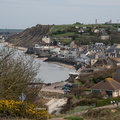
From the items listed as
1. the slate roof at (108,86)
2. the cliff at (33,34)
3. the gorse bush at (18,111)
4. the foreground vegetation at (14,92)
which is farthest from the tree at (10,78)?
the cliff at (33,34)

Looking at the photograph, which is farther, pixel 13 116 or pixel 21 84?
pixel 21 84

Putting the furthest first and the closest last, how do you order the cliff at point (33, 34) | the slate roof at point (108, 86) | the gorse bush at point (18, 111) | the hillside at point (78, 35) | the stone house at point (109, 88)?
the cliff at point (33, 34)
the hillside at point (78, 35)
the slate roof at point (108, 86)
the stone house at point (109, 88)
the gorse bush at point (18, 111)

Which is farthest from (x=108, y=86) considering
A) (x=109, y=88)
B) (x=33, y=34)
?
(x=33, y=34)

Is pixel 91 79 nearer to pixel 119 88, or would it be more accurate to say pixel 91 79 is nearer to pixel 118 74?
pixel 118 74

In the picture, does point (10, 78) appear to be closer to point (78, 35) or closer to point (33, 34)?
point (78, 35)

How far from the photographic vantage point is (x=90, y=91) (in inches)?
731

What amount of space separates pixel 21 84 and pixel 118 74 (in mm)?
12817

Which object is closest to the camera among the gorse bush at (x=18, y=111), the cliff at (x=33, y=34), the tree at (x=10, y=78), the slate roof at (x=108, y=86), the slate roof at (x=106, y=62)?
the gorse bush at (x=18, y=111)

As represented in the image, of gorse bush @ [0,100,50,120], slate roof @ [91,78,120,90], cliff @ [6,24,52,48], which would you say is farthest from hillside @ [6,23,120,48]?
gorse bush @ [0,100,50,120]

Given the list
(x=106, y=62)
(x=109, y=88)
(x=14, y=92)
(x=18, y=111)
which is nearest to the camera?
(x=18, y=111)

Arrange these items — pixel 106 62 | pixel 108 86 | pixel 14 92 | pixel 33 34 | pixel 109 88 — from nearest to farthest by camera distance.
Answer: pixel 14 92 < pixel 109 88 < pixel 108 86 < pixel 106 62 < pixel 33 34

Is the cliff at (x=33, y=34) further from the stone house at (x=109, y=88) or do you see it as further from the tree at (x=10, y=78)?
the tree at (x=10, y=78)

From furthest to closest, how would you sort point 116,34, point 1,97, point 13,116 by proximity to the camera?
point 116,34 < point 1,97 < point 13,116

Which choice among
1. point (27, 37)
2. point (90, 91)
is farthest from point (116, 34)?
point (90, 91)
